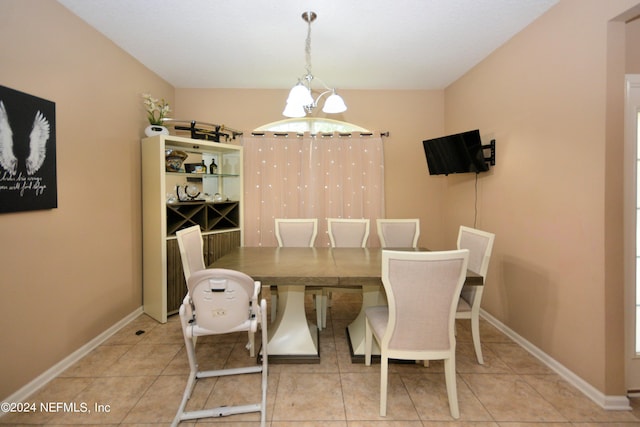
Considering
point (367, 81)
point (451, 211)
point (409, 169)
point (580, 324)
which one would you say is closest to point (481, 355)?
point (580, 324)

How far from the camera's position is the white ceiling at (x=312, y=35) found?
2209 mm

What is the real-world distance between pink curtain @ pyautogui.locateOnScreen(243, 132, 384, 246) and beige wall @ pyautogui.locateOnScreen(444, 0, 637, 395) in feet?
4.81

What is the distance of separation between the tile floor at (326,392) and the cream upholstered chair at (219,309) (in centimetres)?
6

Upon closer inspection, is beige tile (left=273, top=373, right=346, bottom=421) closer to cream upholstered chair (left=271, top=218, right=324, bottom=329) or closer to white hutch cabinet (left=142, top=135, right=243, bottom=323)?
cream upholstered chair (left=271, top=218, right=324, bottom=329)

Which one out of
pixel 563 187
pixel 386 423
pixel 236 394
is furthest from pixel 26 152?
pixel 563 187

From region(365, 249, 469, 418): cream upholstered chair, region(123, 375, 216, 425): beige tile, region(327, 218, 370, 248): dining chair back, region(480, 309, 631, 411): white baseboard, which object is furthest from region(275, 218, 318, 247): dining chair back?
region(480, 309, 631, 411): white baseboard

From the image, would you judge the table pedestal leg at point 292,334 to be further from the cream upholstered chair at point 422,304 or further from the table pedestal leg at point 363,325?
the cream upholstered chair at point 422,304

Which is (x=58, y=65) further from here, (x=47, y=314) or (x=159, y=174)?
(x=47, y=314)

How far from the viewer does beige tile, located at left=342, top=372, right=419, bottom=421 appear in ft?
5.70

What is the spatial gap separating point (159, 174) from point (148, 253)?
2.84 feet

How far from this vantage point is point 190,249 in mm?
2324

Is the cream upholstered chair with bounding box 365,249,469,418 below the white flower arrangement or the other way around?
below

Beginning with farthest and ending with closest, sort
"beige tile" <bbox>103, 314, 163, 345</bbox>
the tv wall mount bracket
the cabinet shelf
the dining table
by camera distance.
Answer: the cabinet shelf
the tv wall mount bracket
"beige tile" <bbox>103, 314, 163, 345</bbox>
the dining table

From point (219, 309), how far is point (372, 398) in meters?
1.14
